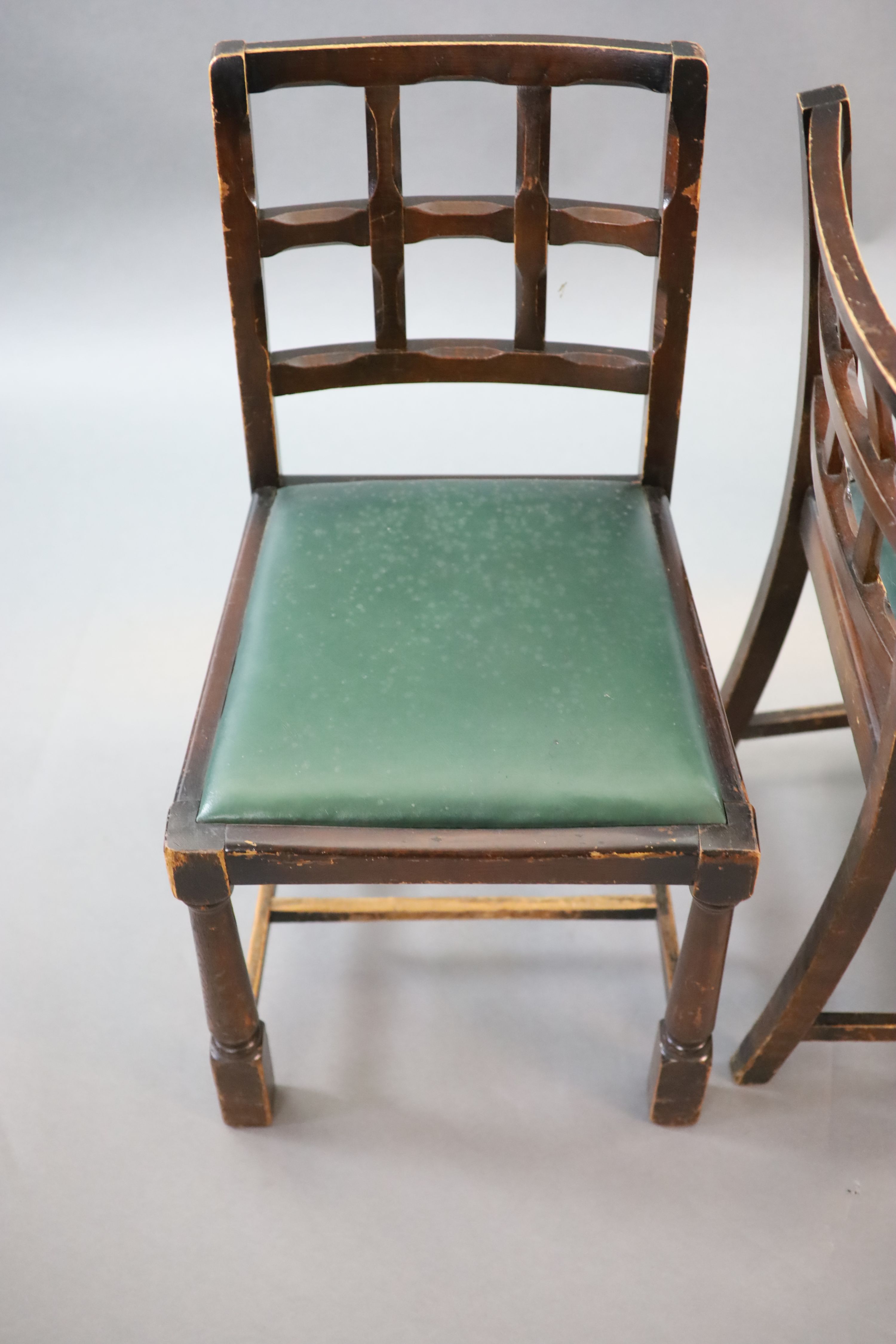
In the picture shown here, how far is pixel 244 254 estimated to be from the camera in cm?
150

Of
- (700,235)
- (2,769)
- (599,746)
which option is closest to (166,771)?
(2,769)

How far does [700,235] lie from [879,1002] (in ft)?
6.19

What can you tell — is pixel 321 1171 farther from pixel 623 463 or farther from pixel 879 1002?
pixel 623 463

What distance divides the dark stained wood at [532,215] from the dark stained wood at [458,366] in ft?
0.09

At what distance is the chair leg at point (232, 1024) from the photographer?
54.2 inches

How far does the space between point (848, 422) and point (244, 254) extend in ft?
2.29

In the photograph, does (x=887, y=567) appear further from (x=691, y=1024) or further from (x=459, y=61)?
(x=459, y=61)

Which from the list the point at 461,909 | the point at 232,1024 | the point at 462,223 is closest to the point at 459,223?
the point at 462,223

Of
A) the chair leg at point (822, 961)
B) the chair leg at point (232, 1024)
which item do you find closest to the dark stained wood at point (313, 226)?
the chair leg at point (232, 1024)

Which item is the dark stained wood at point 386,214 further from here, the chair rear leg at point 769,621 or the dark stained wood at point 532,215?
the chair rear leg at point 769,621

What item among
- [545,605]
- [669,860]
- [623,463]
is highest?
[545,605]

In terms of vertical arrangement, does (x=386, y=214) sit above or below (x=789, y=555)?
above

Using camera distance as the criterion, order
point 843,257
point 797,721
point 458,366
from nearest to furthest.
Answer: point 843,257
point 458,366
point 797,721

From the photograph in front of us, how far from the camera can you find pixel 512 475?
167 cm
